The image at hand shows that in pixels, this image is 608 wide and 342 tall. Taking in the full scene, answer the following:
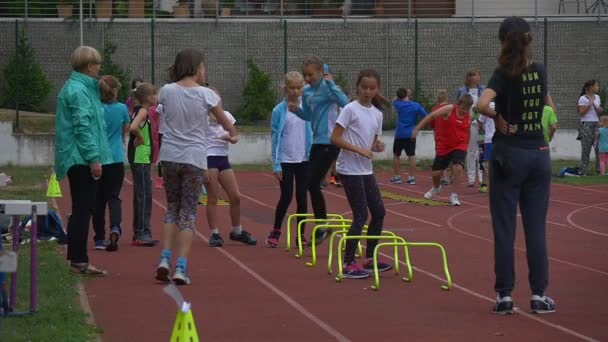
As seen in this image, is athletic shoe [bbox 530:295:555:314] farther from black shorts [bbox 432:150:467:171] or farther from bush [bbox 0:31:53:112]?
bush [bbox 0:31:53:112]

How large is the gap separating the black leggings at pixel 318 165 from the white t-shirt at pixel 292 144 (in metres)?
0.30

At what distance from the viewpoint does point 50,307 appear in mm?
8742

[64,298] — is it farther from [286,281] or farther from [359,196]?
[359,196]

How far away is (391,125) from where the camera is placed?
31312mm

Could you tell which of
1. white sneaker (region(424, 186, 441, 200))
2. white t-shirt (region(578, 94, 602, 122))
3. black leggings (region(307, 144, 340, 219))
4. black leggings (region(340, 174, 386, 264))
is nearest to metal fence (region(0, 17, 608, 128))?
white t-shirt (region(578, 94, 602, 122))

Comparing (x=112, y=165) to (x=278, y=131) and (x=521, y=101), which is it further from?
(x=521, y=101)

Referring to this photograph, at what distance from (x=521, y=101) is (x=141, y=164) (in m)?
5.86

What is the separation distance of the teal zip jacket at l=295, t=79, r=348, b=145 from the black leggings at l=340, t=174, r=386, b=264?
1.66 m

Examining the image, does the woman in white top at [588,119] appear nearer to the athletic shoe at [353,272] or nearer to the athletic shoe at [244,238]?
the athletic shoe at [244,238]

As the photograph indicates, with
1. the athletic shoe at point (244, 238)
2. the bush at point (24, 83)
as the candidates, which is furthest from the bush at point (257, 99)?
the athletic shoe at point (244, 238)

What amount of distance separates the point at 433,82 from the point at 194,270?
72.6ft

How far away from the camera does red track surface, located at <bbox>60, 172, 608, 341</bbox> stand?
26.9 ft

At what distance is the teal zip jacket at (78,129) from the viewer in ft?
34.1

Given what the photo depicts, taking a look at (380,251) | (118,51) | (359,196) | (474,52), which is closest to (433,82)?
(474,52)
